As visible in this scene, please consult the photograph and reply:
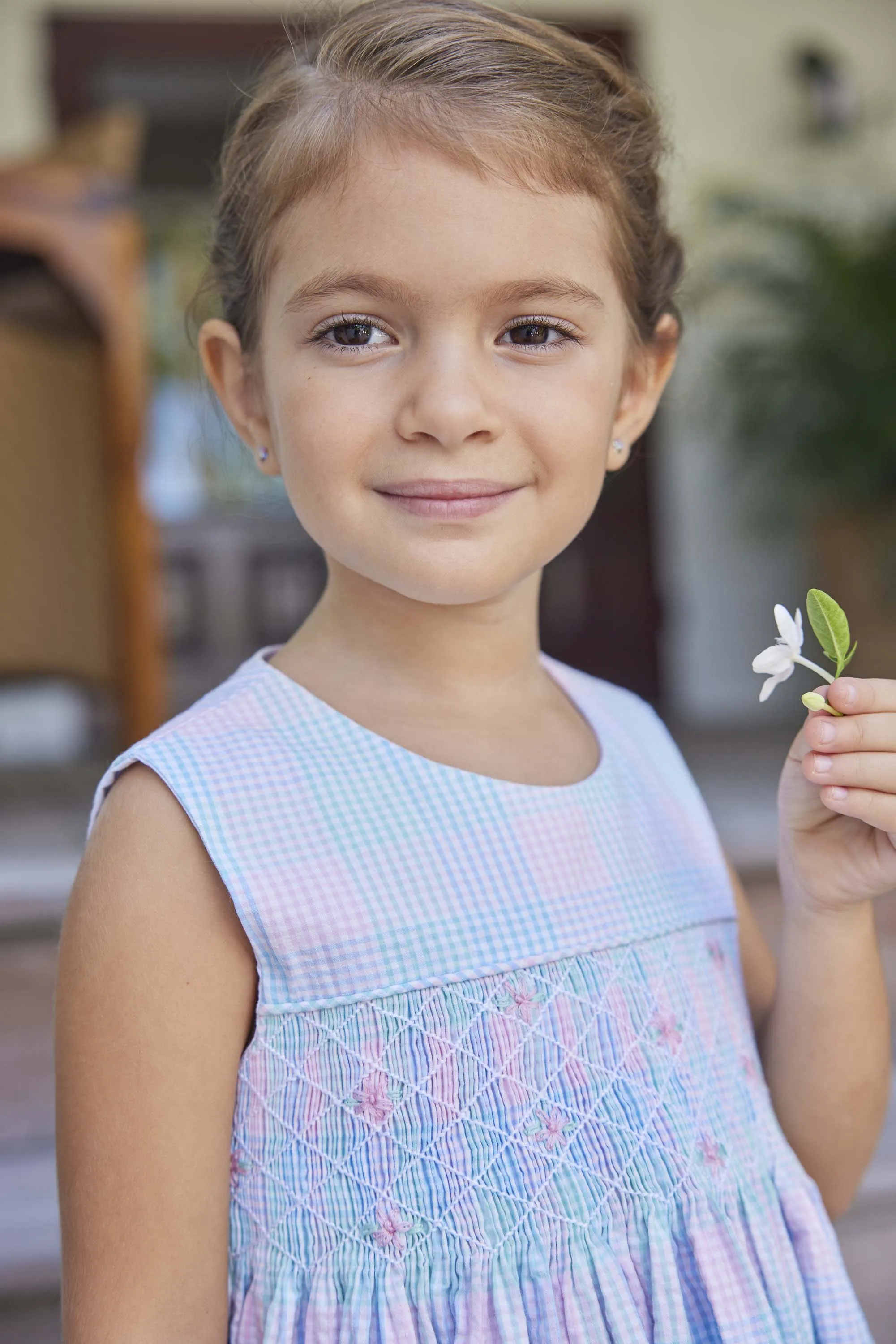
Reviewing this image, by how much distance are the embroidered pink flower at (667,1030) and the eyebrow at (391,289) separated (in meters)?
0.49

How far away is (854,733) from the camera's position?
775 millimetres

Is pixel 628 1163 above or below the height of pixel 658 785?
below

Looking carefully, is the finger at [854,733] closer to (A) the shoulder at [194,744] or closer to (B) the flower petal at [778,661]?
(B) the flower petal at [778,661]

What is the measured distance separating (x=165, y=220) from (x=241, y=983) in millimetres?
5187

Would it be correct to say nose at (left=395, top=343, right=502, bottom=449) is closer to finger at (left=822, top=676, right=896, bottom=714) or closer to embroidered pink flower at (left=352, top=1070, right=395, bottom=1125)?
finger at (left=822, top=676, right=896, bottom=714)

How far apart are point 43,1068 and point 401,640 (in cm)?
85

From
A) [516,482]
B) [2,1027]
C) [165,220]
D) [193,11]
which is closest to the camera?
[516,482]

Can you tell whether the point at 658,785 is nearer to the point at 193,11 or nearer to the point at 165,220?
the point at 193,11

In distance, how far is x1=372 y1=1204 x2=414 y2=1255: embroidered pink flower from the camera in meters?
0.80

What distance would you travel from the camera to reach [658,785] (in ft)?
3.43

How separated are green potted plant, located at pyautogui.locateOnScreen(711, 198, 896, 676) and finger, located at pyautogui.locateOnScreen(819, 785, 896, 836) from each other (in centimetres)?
280

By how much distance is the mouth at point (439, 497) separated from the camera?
85cm

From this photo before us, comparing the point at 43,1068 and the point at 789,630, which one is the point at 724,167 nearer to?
the point at 43,1068

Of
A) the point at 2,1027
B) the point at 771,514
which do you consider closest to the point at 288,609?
the point at 771,514
